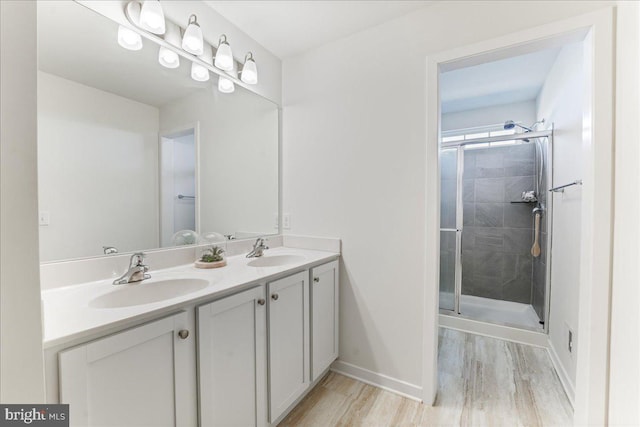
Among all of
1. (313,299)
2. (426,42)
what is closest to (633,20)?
(426,42)

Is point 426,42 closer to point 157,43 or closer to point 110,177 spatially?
point 157,43

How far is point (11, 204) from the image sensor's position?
506 mm

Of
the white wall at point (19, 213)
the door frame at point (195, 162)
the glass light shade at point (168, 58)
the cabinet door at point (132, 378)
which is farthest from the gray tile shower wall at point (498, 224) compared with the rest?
the white wall at point (19, 213)

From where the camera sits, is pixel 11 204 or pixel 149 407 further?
pixel 149 407

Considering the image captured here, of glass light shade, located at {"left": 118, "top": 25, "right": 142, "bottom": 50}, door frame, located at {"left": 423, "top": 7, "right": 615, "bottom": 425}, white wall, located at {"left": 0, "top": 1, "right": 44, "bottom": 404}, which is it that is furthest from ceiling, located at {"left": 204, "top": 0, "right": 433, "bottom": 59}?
white wall, located at {"left": 0, "top": 1, "right": 44, "bottom": 404}

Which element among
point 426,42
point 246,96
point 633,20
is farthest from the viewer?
point 246,96

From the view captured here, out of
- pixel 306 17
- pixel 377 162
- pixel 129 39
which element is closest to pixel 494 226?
pixel 377 162

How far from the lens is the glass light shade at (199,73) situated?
162 centimetres

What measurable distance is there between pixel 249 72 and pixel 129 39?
0.72 m

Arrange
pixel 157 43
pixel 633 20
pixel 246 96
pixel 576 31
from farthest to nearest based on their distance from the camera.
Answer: pixel 246 96 → pixel 157 43 → pixel 576 31 → pixel 633 20

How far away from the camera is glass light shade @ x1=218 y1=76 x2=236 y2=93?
1.79m

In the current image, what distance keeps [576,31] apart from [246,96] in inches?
74.6

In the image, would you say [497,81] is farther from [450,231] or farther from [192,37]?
[192,37]

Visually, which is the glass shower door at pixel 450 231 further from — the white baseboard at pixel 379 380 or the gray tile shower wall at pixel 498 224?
the white baseboard at pixel 379 380
